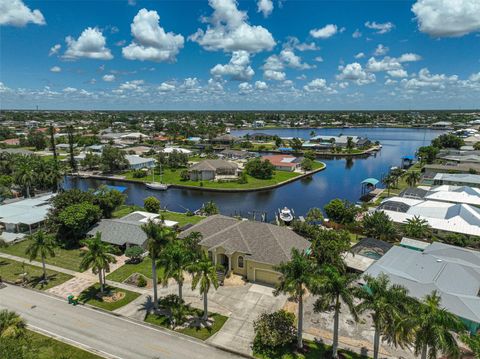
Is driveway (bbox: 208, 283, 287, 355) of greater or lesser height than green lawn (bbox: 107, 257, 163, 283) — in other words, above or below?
below

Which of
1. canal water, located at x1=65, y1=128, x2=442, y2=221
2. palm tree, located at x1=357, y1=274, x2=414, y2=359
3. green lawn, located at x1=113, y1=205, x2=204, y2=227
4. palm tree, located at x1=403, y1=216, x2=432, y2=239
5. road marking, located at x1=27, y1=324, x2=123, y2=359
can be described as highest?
palm tree, located at x1=357, y1=274, x2=414, y2=359

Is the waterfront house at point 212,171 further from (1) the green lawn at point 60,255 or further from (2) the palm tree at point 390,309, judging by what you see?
(2) the palm tree at point 390,309

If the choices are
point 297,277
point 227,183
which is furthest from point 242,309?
point 227,183

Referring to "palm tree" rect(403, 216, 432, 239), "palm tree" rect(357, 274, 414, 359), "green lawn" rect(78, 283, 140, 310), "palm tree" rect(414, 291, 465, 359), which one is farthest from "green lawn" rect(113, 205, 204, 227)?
"palm tree" rect(414, 291, 465, 359)

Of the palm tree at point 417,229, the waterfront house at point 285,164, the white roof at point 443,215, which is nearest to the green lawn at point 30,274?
the palm tree at point 417,229

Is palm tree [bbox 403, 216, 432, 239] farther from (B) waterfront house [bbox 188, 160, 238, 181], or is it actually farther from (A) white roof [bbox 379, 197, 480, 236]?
(B) waterfront house [bbox 188, 160, 238, 181]

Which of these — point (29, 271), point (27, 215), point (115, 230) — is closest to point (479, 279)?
point (115, 230)

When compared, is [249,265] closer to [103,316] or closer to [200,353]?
[200,353]
